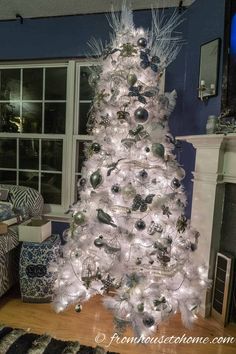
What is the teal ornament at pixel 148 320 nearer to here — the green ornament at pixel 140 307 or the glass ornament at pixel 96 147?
the green ornament at pixel 140 307

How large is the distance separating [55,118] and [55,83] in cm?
39

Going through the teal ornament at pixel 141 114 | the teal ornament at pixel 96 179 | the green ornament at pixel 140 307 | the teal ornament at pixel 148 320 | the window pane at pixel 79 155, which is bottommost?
the teal ornament at pixel 148 320

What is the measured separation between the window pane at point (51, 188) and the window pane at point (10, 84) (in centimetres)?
98

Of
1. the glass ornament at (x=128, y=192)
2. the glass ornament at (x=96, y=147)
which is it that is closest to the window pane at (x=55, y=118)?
the glass ornament at (x=96, y=147)

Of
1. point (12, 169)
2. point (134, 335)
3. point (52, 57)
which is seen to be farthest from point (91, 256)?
point (52, 57)

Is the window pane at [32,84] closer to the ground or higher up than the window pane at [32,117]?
higher up

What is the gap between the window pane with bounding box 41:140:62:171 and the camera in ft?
9.70

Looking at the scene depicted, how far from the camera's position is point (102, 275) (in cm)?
191

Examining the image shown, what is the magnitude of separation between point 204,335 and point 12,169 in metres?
2.60

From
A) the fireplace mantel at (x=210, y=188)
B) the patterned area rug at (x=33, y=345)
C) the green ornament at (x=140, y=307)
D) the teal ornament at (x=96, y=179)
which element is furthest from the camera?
the fireplace mantel at (x=210, y=188)

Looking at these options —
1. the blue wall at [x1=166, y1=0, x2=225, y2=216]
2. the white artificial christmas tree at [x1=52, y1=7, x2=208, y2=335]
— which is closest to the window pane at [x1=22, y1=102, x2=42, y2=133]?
the white artificial christmas tree at [x1=52, y1=7, x2=208, y2=335]

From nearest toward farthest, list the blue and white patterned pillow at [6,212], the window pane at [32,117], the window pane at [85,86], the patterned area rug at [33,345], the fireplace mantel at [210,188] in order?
the patterned area rug at [33,345] → the fireplace mantel at [210,188] → the blue and white patterned pillow at [6,212] → the window pane at [85,86] → the window pane at [32,117]

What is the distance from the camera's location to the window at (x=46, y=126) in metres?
2.85

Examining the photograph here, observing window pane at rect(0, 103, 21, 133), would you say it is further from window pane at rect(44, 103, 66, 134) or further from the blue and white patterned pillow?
the blue and white patterned pillow
